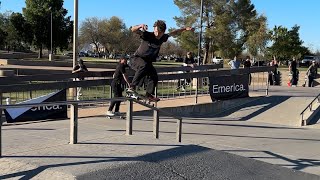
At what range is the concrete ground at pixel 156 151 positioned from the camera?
486cm

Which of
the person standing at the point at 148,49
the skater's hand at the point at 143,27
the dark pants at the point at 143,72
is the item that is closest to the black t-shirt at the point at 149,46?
the person standing at the point at 148,49

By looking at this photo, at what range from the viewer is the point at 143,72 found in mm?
7902

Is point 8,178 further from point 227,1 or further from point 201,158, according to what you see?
point 227,1

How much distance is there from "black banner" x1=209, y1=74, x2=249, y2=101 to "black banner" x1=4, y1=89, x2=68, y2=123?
6257 mm

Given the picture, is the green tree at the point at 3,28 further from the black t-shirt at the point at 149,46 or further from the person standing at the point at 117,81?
the black t-shirt at the point at 149,46

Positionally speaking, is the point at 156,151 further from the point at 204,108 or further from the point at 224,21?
the point at 224,21

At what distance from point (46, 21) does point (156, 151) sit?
64982 millimetres

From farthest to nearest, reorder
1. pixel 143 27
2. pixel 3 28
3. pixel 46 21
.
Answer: pixel 3 28, pixel 46 21, pixel 143 27

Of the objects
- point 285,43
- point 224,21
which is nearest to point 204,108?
point 224,21

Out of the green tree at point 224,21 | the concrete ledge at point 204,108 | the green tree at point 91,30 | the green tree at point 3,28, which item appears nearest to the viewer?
the concrete ledge at point 204,108

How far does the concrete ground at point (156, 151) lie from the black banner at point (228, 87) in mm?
3217

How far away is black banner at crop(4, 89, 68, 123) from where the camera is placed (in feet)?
33.0

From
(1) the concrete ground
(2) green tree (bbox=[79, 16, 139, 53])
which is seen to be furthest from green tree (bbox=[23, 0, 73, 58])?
(1) the concrete ground

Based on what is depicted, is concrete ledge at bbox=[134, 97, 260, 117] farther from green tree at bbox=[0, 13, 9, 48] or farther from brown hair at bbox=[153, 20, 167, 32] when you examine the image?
green tree at bbox=[0, 13, 9, 48]
